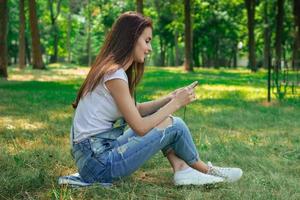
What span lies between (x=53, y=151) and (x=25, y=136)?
4.04 feet

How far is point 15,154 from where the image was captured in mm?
6113

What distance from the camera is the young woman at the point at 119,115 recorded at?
4.34 meters

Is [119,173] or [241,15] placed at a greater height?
[241,15]

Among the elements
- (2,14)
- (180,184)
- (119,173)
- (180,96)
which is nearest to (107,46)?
(180,96)

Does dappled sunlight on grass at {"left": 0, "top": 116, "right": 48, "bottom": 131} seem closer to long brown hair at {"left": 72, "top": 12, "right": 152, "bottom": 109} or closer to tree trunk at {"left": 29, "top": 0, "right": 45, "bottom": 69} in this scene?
long brown hair at {"left": 72, "top": 12, "right": 152, "bottom": 109}

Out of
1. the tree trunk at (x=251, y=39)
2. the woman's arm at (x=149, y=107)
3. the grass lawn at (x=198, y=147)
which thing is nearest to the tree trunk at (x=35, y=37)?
the tree trunk at (x=251, y=39)

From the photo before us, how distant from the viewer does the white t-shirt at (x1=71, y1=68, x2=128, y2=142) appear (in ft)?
14.5

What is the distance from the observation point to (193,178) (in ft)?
15.3

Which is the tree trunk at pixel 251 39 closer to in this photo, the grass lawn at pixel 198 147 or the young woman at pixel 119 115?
the grass lawn at pixel 198 147

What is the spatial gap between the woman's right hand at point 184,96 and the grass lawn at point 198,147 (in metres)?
0.74

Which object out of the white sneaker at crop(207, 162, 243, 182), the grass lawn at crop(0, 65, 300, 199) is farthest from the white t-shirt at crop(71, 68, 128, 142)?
the white sneaker at crop(207, 162, 243, 182)

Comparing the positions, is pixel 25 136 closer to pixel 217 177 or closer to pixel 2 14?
pixel 217 177

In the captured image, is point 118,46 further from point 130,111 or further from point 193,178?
point 193,178

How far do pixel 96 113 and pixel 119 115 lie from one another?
0.19 metres
